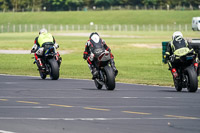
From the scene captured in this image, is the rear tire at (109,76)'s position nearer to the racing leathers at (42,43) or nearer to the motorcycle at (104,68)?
the motorcycle at (104,68)

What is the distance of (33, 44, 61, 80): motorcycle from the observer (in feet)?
88.3

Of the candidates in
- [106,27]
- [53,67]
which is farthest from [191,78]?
[106,27]

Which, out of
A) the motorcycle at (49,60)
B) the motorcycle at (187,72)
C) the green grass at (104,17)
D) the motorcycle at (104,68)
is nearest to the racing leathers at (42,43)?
the motorcycle at (49,60)

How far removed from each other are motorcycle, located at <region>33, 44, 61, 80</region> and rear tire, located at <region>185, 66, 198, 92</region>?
737 cm

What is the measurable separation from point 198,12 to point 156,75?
14729 centimetres

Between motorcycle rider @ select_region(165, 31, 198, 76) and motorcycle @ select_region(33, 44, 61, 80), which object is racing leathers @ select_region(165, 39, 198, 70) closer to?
motorcycle rider @ select_region(165, 31, 198, 76)

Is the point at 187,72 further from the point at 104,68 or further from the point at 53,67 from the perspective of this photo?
the point at 53,67

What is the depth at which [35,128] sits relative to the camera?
12.8 metres

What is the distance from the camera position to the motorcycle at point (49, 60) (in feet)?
88.3

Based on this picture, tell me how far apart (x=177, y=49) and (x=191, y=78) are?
4.12 ft

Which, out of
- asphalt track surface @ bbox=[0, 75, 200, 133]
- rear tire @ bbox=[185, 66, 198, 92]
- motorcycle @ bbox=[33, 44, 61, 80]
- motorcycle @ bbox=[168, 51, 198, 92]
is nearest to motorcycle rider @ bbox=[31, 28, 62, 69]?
motorcycle @ bbox=[33, 44, 61, 80]

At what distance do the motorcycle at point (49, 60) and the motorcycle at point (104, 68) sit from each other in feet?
15.2

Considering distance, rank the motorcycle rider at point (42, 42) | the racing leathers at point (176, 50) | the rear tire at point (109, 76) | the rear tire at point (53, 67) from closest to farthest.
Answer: the racing leathers at point (176, 50) → the rear tire at point (109, 76) → the rear tire at point (53, 67) → the motorcycle rider at point (42, 42)

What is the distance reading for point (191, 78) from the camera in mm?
20547
